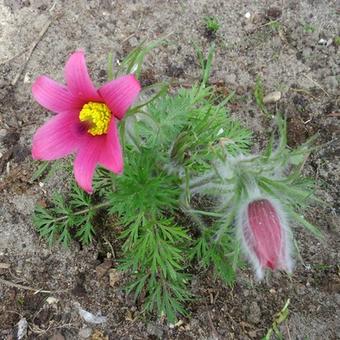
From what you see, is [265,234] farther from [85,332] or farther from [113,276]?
[85,332]

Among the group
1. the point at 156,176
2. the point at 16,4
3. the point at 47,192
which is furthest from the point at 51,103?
the point at 16,4

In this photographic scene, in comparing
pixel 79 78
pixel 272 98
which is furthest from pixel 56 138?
pixel 272 98

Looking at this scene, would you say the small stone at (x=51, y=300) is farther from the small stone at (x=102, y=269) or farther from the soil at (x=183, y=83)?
the small stone at (x=102, y=269)

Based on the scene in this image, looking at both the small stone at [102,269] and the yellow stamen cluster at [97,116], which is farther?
the small stone at [102,269]

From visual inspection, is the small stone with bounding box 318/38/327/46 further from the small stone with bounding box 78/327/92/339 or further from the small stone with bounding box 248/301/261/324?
the small stone with bounding box 78/327/92/339

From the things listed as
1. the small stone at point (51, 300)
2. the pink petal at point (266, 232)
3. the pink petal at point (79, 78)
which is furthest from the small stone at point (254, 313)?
the pink petal at point (79, 78)

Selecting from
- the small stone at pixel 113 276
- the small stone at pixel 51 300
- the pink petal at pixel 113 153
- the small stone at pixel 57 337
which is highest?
the pink petal at pixel 113 153
